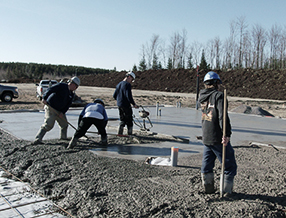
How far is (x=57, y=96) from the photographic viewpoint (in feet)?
23.0

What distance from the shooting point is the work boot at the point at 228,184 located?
3904 millimetres

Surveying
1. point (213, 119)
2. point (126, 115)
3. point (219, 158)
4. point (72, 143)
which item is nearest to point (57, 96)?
point (72, 143)

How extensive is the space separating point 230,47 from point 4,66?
95.5 meters

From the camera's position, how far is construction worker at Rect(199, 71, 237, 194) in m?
3.87

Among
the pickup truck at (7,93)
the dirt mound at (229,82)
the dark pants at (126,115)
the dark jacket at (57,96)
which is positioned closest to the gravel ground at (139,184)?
the dark jacket at (57,96)

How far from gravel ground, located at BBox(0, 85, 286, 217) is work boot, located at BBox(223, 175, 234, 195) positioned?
0.10 meters

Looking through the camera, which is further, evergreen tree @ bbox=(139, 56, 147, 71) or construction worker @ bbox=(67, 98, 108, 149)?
evergreen tree @ bbox=(139, 56, 147, 71)

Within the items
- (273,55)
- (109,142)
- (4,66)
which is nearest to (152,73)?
(273,55)

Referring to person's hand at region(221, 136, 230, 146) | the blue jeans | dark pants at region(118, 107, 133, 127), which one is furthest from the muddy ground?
dark pants at region(118, 107, 133, 127)

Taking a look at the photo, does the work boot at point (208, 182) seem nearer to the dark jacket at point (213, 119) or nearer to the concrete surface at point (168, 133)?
the dark jacket at point (213, 119)

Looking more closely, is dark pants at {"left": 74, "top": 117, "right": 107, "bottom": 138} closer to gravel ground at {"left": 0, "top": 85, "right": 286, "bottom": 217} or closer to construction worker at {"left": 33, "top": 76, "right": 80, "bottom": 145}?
gravel ground at {"left": 0, "top": 85, "right": 286, "bottom": 217}

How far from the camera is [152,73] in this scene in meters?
54.5

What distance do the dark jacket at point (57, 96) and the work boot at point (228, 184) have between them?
15.0 feet

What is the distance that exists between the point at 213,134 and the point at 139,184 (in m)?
1.38
